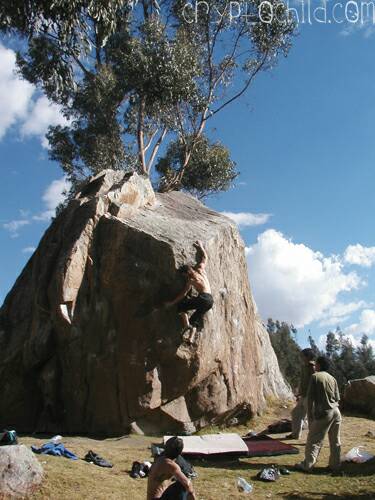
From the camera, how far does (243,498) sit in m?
7.74

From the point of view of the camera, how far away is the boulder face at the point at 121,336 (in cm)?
1291

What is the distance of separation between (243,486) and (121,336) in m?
5.86

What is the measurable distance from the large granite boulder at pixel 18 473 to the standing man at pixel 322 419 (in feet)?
14.4

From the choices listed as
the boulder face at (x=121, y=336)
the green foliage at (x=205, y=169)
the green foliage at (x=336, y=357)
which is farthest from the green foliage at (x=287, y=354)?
the boulder face at (x=121, y=336)

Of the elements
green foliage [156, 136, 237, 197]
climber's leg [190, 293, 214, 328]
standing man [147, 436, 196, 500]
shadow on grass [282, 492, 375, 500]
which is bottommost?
shadow on grass [282, 492, 375, 500]

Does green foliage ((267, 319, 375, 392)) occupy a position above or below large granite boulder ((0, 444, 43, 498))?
above

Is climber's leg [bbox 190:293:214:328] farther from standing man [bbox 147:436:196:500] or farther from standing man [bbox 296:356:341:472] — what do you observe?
standing man [bbox 147:436:196:500]

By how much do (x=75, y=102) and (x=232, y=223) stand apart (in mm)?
13314

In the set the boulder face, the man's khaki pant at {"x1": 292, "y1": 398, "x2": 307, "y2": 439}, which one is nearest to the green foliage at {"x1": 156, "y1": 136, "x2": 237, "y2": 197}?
the boulder face

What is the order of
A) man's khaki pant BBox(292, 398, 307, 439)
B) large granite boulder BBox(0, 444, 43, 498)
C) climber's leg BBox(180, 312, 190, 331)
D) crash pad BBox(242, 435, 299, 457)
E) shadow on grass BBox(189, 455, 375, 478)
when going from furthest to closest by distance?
1. climber's leg BBox(180, 312, 190, 331)
2. man's khaki pant BBox(292, 398, 307, 439)
3. crash pad BBox(242, 435, 299, 457)
4. shadow on grass BBox(189, 455, 375, 478)
5. large granite boulder BBox(0, 444, 43, 498)

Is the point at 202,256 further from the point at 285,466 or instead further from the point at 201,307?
the point at 285,466

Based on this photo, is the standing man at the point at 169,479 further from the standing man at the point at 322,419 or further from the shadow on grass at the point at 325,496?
the standing man at the point at 322,419

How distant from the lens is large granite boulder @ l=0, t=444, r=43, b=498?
23.5 feet

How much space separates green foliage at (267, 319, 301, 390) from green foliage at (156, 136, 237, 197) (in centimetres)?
1758
